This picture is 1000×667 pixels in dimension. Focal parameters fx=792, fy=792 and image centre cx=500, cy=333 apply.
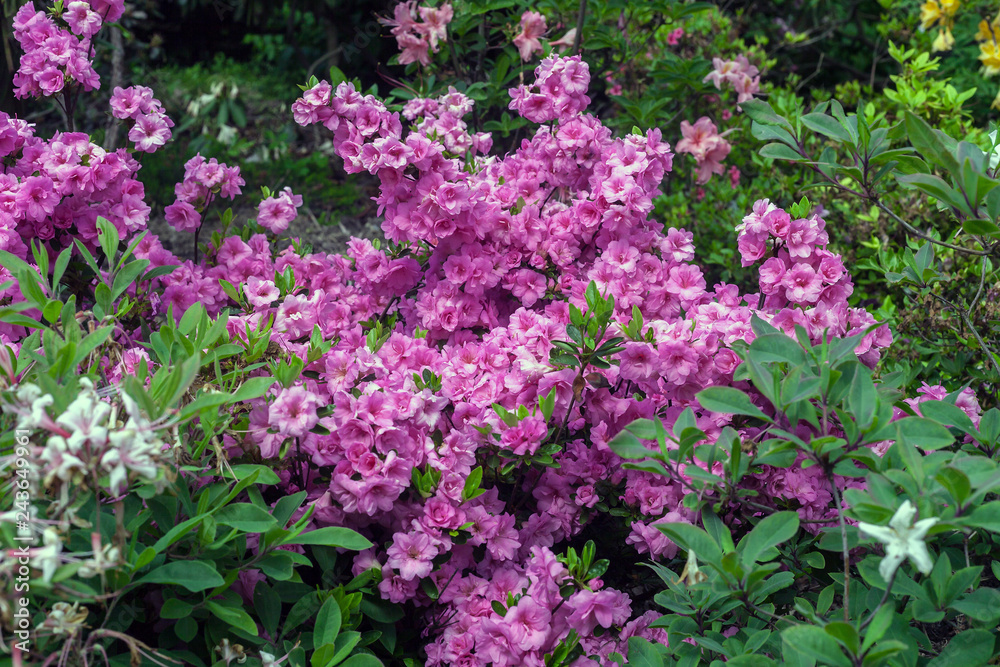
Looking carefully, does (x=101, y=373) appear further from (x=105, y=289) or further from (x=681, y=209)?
(x=681, y=209)

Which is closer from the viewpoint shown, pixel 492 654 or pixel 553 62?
pixel 492 654

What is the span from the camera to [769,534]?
120cm

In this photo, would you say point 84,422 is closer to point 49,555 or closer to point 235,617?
point 49,555

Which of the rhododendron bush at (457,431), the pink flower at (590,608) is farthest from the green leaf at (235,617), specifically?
the pink flower at (590,608)

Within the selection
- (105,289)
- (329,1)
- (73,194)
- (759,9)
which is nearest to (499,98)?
(73,194)

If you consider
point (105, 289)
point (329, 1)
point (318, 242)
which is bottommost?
point (318, 242)

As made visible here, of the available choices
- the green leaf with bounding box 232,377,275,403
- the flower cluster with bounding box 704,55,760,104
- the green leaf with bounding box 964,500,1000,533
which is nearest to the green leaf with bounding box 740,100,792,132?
the green leaf with bounding box 964,500,1000,533

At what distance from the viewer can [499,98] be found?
2828mm

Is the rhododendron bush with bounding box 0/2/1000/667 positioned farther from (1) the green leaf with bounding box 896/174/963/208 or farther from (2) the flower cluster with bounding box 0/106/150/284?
(1) the green leaf with bounding box 896/174/963/208

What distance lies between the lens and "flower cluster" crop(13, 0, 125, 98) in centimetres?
201

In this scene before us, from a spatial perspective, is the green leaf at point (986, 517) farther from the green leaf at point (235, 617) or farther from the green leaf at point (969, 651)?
the green leaf at point (235, 617)

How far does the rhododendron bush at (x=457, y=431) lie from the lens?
1140 millimetres

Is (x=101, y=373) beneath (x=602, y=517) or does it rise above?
above

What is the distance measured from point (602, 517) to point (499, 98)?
1593mm
